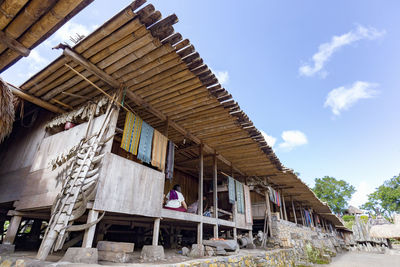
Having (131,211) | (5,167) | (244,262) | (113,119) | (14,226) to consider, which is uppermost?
(113,119)

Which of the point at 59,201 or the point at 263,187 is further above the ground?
the point at 263,187

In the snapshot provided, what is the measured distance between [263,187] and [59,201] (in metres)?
9.13

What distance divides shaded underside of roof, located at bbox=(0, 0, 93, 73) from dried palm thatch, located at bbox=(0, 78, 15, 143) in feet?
8.07

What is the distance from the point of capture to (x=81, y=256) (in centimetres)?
312

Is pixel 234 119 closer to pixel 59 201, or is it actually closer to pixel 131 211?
pixel 131 211

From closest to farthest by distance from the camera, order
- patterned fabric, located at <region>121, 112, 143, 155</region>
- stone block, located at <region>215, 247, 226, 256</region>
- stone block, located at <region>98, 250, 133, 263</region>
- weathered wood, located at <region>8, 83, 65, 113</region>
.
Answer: stone block, located at <region>98, 250, 133, 263</region>
patterned fabric, located at <region>121, 112, 143, 155</region>
weathered wood, located at <region>8, 83, 65, 113</region>
stone block, located at <region>215, 247, 226, 256</region>

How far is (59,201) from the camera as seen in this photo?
3.72 meters

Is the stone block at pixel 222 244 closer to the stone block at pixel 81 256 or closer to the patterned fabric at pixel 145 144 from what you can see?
the patterned fabric at pixel 145 144

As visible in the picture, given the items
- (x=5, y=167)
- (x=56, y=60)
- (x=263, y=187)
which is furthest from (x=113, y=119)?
(x=263, y=187)

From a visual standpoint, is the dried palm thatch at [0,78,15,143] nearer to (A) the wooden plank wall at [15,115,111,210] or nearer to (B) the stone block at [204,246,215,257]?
(A) the wooden plank wall at [15,115,111,210]

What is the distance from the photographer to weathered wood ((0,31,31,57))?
2.53 metres

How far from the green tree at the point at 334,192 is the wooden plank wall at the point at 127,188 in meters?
40.3

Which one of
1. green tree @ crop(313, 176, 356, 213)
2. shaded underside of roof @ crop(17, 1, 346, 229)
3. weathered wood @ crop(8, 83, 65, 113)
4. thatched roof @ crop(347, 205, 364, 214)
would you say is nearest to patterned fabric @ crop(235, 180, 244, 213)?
shaded underside of roof @ crop(17, 1, 346, 229)

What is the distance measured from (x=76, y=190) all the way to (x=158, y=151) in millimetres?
2223
